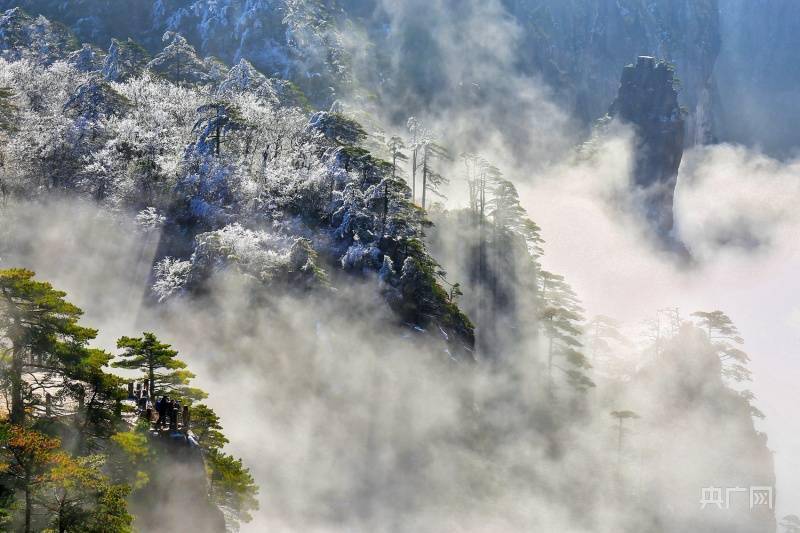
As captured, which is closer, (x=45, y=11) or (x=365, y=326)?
(x=365, y=326)

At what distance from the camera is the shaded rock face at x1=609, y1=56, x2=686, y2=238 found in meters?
165

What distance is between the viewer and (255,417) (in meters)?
61.6

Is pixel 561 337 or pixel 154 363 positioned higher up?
pixel 561 337

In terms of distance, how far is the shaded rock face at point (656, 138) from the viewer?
165125 millimetres

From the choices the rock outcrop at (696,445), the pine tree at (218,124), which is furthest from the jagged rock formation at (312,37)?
the rock outcrop at (696,445)

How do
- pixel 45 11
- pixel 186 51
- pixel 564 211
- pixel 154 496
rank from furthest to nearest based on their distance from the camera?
pixel 564 211, pixel 45 11, pixel 186 51, pixel 154 496

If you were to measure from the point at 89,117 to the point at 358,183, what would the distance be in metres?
36.5

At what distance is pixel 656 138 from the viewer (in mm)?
165500

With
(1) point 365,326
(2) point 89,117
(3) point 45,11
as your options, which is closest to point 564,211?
(1) point 365,326

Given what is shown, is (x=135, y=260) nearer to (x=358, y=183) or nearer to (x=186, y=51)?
(x=358, y=183)

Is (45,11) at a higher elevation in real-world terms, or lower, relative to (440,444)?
higher

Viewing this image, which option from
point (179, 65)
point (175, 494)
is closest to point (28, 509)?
point (175, 494)

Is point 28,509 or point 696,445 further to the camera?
point 696,445

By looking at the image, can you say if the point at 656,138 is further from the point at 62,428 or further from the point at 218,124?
the point at 62,428
